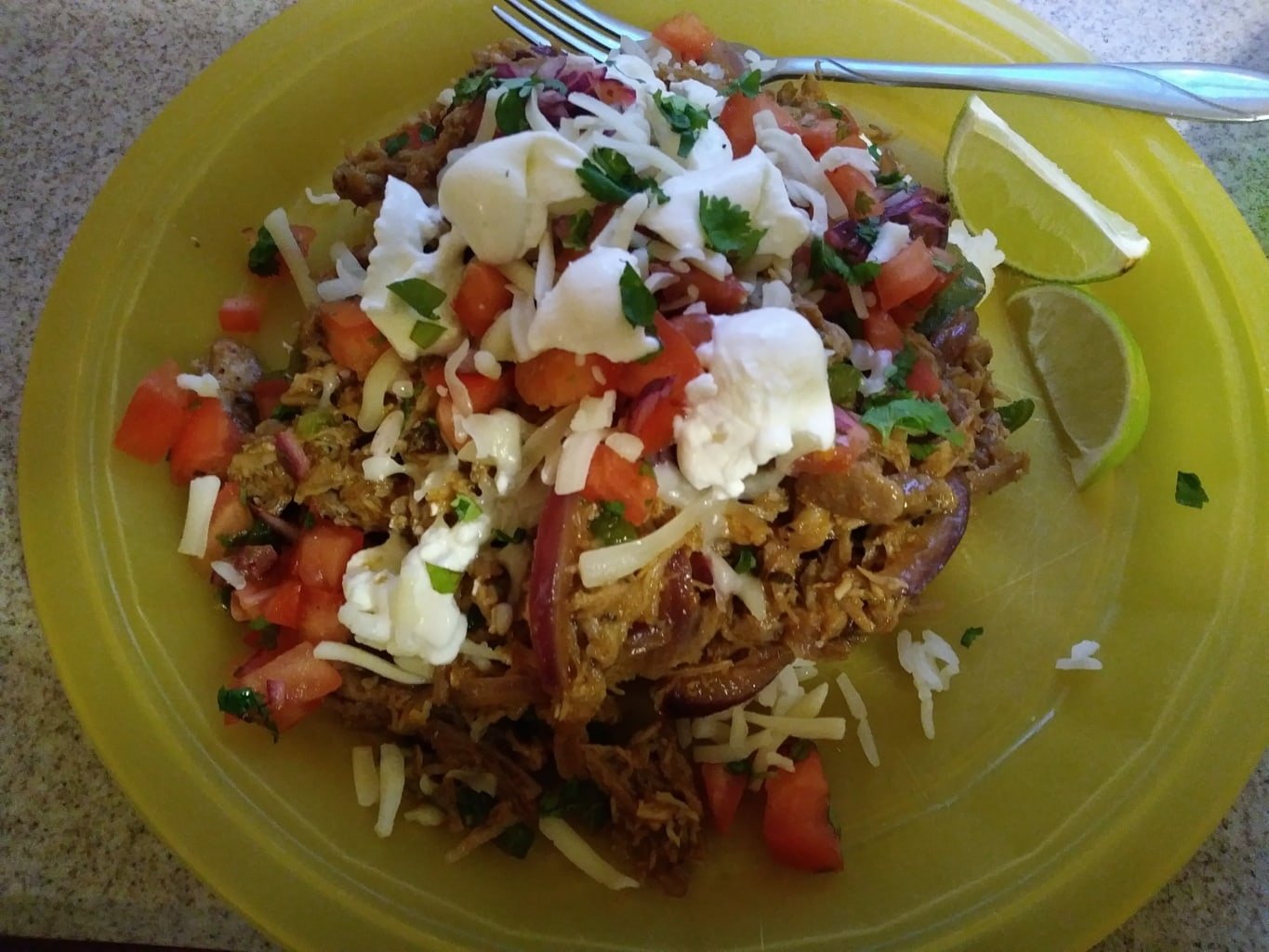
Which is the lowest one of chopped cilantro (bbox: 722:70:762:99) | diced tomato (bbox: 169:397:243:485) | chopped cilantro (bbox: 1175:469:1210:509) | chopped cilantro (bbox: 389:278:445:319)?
diced tomato (bbox: 169:397:243:485)

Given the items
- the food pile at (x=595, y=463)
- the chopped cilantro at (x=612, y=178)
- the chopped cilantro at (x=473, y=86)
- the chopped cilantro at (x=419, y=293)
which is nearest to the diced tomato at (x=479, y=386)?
the food pile at (x=595, y=463)

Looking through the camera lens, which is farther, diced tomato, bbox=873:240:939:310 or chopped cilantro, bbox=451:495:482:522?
diced tomato, bbox=873:240:939:310

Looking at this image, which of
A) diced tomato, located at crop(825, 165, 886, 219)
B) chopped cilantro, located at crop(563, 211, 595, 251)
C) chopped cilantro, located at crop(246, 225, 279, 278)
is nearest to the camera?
chopped cilantro, located at crop(563, 211, 595, 251)

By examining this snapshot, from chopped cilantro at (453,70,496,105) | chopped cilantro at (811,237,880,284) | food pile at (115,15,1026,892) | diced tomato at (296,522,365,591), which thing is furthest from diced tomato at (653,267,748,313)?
diced tomato at (296,522,365,591)

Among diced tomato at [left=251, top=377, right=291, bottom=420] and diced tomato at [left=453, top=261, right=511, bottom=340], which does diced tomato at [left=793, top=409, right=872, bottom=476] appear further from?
diced tomato at [left=251, top=377, right=291, bottom=420]

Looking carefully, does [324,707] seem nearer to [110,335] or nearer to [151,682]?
[151,682]

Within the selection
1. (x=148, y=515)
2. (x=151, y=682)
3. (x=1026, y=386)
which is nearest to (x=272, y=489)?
(x=148, y=515)

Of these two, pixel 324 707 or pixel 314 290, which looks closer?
pixel 324 707
